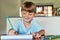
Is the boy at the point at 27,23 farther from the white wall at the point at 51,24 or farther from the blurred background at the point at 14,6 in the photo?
the blurred background at the point at 14,6

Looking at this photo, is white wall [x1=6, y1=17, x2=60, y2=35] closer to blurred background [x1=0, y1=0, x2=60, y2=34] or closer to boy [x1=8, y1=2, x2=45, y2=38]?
boy [x1=8, y1=2, x2=45, y2=38]

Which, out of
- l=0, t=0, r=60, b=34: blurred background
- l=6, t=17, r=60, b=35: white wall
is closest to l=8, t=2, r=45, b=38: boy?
l=6, t=17, r=60, b=35: white wall

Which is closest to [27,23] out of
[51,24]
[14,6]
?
[51,24]

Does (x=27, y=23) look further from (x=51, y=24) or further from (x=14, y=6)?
(x=14, y=6)

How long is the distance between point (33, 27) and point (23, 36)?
0.28 metres

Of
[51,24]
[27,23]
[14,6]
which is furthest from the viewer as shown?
[14,6]

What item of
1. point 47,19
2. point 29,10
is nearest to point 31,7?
point 29,10

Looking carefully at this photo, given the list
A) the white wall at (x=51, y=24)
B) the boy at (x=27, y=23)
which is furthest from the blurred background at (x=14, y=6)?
the boy at (x=27, y=23)

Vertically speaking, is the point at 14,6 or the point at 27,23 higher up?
the point at 14,6

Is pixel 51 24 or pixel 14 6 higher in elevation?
pixel 14 6

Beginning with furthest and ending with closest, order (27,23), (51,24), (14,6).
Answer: (14,6), (51,24), (27,23)

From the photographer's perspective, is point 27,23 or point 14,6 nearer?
point 27,23

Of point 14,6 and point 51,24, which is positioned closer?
point 51,24

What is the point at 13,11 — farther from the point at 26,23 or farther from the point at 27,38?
the point at 27,38
